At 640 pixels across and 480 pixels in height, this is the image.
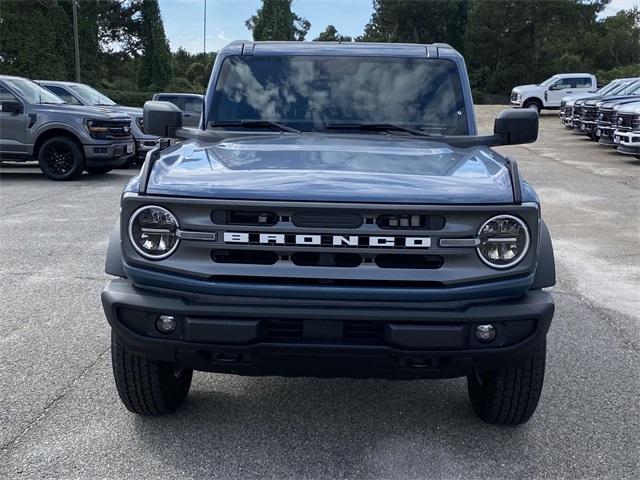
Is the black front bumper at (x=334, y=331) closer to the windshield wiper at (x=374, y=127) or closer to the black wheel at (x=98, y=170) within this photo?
the windshield wiper at (x=374, y=127)

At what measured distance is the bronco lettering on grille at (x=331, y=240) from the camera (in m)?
2.95

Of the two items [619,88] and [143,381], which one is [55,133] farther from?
[619,88]

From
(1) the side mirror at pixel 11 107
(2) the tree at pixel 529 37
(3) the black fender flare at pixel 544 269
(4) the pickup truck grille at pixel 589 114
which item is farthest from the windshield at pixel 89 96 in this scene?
(2) the tree at pixel 529 37

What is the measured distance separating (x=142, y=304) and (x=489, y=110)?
35587mm

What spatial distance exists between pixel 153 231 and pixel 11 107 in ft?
37.4

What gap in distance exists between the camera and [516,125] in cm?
432

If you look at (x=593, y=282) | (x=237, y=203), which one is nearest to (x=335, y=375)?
(x=237, y=203)

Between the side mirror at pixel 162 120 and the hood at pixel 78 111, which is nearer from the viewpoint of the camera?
the side mirror at pixel 162 120

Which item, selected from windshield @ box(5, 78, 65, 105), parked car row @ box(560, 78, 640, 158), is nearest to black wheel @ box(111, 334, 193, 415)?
windshield @ box(5, 78, 65, 105)

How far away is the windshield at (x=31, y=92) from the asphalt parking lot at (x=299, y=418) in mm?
8171

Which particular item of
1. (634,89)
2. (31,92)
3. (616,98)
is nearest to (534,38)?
(634,89)

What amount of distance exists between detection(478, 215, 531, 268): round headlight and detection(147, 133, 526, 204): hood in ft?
0.30

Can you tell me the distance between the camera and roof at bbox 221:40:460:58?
4684 mm

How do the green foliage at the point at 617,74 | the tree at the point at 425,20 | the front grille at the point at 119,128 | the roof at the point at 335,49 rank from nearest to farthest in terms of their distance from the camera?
the roof at the point at 335,49 → the front grille at the point at 119,128 → the green foliage at the point at 617,74 → the tree at the point at 425,20
